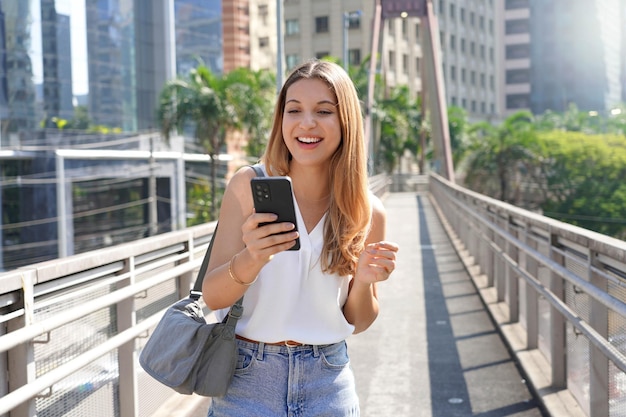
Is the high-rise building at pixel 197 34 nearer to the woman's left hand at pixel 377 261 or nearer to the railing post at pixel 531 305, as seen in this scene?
the railing post at pixel 531 305

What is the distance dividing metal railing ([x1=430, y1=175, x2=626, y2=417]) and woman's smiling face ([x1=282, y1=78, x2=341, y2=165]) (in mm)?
1782

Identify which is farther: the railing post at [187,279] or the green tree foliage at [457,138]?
the green tree foliage at [457,138]

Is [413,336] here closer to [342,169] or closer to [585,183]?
[342,169]

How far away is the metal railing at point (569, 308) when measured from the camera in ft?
13.2

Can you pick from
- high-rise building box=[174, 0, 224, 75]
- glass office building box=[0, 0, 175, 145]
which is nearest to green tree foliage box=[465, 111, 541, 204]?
high-rise building box=[174, 0, 224, 75]

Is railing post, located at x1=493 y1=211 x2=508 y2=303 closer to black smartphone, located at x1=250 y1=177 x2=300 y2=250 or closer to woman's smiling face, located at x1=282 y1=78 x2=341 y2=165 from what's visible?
woman's smiling face, located at x1=282 y1=78 x2=341 y2=165

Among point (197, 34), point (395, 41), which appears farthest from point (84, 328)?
point (395, 41)

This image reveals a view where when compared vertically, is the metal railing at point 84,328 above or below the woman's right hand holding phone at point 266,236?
below

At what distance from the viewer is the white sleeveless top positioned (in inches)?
93.0

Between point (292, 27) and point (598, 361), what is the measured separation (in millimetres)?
80138

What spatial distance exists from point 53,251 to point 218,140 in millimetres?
7088

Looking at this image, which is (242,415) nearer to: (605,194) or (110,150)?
(110,150)

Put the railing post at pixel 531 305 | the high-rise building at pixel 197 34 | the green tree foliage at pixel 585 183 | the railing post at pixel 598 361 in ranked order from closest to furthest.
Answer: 1. the railing post at pixel 598 361
2. the railing post at pixel 531 305
3. the high-rise building at pixel 197 34
4. the green tree foliage at pixel 585 183

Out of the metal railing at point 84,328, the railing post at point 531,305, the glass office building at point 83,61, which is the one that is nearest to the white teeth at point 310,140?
the metal railing at point 84,328
